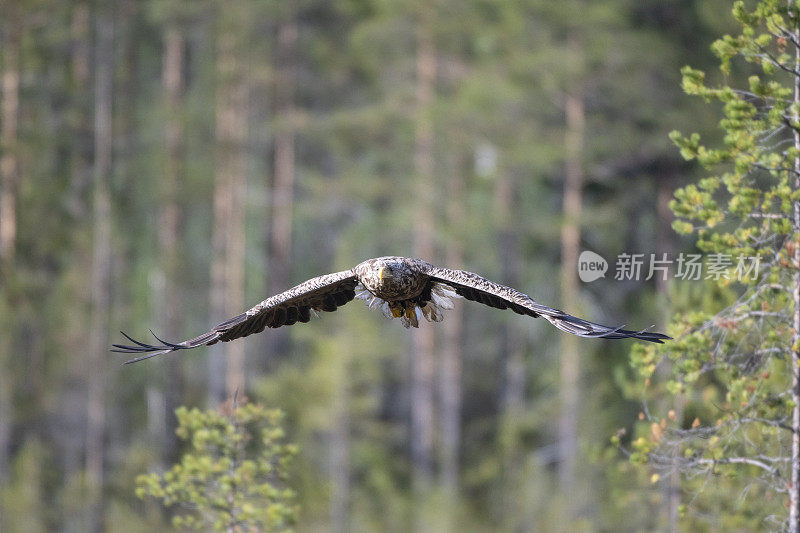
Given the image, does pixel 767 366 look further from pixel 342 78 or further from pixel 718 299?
pixel 342 78

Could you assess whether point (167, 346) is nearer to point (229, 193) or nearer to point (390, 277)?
point (390, 277)

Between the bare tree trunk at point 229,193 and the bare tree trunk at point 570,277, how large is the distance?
888cm

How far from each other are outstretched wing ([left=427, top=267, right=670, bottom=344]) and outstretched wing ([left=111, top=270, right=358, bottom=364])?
0.90 metres

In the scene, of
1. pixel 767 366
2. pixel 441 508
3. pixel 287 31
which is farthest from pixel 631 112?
pixel 767 366

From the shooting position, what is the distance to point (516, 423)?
75.6ft

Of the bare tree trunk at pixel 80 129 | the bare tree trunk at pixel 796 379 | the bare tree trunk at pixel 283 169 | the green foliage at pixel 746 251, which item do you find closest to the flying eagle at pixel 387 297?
the green foliage at pixel 746 251

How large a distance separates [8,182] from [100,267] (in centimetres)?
266

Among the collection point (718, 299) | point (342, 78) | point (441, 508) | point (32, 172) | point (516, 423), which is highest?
point (342, 78)

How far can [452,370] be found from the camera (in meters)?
25.7

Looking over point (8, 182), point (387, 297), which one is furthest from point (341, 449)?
point (387, 297)

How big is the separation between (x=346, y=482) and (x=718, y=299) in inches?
447

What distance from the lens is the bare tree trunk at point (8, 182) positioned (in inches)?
941

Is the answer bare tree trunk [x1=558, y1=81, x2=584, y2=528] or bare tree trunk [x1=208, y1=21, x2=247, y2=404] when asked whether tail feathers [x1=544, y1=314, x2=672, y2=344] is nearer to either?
bare tree trunk [x1=558, y1=81, x2=584, y2=528]

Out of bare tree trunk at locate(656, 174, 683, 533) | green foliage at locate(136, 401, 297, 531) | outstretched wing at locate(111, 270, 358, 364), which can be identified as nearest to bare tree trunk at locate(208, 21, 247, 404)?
bare tree trunk at locate(656, 174, 683, 533)
